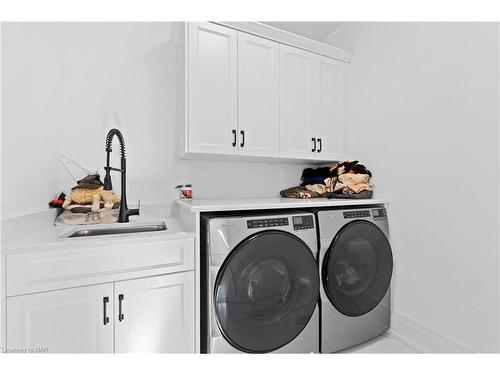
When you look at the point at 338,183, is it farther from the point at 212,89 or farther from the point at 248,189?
the point at 212,89

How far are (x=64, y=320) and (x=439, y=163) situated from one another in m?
2.19

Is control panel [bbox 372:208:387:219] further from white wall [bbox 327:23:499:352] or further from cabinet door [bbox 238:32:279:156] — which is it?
cabinet door [bbox 238:32:279:156]

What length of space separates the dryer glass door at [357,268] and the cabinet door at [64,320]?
1216mm

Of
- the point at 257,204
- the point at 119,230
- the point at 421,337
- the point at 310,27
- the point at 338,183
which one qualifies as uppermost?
the point at 310,27

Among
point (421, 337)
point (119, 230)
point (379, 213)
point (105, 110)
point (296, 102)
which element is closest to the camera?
point (119, 230)

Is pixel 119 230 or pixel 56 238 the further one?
pixel 119 230

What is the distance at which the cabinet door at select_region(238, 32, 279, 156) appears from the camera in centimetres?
178

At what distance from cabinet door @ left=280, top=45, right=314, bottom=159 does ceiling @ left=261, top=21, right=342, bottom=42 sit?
0.37 meters

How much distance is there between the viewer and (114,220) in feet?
5.09

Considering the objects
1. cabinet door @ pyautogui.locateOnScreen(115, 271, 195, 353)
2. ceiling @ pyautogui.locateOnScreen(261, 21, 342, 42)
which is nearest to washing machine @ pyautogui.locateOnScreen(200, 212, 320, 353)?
cabinet door @ pyautogui.locateOnScreen(115, 271, 195, 353)

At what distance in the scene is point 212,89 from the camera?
1688mm

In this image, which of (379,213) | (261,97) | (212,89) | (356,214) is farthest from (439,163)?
(212,89)

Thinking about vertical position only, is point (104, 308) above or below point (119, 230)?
below
